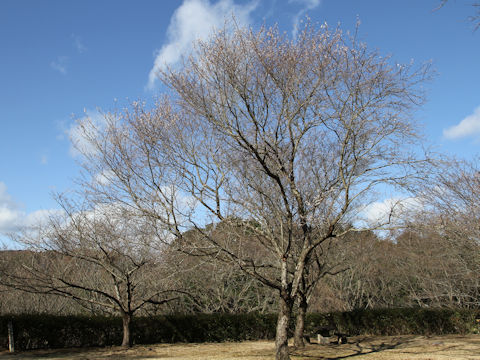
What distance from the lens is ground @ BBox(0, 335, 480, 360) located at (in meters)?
9.47

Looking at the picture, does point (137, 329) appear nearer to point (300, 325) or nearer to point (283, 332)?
point (300, 325)

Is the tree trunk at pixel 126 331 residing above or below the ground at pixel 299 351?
above

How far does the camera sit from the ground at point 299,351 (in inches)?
373

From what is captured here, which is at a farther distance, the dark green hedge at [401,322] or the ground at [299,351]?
the dark green hedge at [401,322]

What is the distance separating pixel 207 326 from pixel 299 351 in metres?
4.32

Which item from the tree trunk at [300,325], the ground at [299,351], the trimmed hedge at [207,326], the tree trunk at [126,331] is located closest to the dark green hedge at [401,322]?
the trimmed hedge at [207,326]

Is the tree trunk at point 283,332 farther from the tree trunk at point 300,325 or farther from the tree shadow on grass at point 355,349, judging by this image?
the tree trunk at point 300,325

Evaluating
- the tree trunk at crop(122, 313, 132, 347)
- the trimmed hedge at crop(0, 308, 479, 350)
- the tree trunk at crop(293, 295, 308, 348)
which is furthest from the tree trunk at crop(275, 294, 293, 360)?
the tree trunk at crop(122, 313, 132, 347)

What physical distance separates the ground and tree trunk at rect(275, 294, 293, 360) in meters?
1.56

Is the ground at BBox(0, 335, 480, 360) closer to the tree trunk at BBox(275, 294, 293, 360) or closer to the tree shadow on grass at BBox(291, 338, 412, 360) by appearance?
the tree shadow on grass at BBox(291, 338, 412, 360)

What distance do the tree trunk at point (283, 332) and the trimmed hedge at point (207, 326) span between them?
483 centimetres

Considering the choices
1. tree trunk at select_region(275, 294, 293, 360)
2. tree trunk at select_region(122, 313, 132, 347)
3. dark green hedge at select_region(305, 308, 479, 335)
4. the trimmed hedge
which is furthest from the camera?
dark green hedge at select_region(305, 308, 479, 335)

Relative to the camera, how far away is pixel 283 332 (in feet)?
26.2

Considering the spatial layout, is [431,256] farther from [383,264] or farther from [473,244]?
[473,244]
